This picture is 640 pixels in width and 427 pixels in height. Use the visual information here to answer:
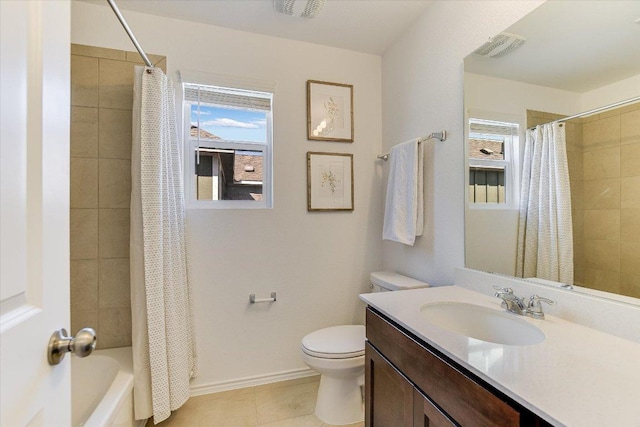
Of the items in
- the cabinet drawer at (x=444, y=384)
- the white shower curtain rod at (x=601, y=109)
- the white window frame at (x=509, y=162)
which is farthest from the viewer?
the white window frame at (x=509, y=162)

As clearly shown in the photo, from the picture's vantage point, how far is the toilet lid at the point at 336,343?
1.54 metres

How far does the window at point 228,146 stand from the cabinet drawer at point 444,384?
51.1 inches

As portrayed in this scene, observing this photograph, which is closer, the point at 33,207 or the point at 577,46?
the point at 33,207

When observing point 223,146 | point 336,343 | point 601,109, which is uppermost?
point 223,146

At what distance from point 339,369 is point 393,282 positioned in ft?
1.99

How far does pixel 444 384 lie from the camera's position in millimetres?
836

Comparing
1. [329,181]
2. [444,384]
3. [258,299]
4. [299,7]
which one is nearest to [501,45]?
[299,7]

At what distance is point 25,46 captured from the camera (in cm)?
48

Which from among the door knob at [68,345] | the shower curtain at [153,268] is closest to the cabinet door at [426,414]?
the door knob at [68,345]

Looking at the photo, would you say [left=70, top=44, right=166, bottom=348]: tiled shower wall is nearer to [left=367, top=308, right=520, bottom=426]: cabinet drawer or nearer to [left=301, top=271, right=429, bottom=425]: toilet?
[left=301, top=271, right=429, bottom=425]: toilet

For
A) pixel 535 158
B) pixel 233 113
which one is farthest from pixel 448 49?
pixel 233 113

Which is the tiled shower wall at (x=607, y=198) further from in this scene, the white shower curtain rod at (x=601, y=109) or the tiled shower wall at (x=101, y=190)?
the tiled shower wall at (x=101, y=190)

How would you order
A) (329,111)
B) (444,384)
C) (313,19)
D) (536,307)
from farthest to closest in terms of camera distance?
1. (329,111)
2. (313,19)
3. (536,307)
4. (444,384)

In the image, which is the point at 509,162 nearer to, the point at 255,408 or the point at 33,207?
the point at 33,207
